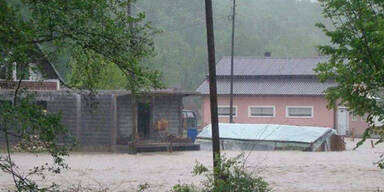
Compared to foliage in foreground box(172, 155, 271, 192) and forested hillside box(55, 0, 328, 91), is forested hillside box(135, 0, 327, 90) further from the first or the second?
foliage in foreground box(172, 155, 271, 192)

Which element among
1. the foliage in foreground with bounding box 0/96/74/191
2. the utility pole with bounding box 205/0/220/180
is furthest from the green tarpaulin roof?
the foliage in foreground with bounding box 0/96/74/191

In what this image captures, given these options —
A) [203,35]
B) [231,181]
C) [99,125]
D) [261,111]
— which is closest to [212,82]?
[231,181]

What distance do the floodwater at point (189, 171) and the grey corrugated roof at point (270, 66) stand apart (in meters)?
22.3

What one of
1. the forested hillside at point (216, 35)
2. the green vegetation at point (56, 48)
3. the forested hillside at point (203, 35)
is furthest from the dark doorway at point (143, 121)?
the green vegetation at point (56, 48)

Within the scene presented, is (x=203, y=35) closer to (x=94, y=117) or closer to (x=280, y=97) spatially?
(x=280, y=97)

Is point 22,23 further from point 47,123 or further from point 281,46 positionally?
point 281,46

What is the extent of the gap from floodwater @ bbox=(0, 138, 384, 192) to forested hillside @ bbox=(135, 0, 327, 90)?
3168cm

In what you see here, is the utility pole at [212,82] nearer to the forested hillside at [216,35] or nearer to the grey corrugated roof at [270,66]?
the grey corrugated roof at [270,66]

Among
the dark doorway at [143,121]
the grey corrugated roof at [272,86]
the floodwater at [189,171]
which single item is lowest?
the floodwater at [189,171]

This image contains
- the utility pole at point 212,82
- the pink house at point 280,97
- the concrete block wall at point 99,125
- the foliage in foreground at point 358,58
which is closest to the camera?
the foliage in foreground at point 358,58

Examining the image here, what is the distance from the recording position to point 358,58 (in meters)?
10.6

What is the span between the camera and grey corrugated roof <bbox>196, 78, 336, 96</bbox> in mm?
52188

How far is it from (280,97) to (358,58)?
4233 centimetres

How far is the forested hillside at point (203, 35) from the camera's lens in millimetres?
73438
